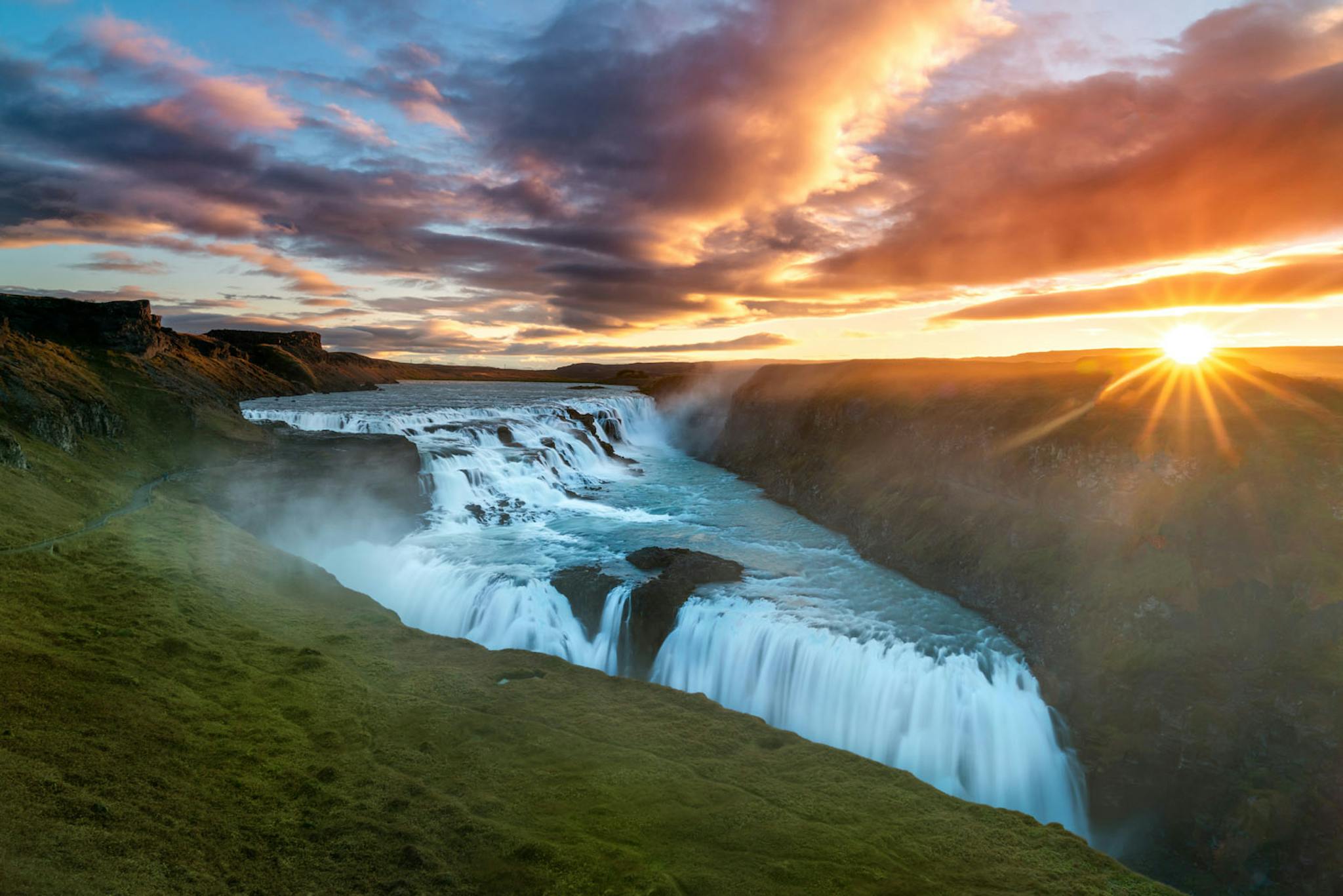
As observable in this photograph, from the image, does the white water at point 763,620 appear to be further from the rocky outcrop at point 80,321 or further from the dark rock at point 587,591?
the rocky outcrop at point 80,321

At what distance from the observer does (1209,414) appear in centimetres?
2397

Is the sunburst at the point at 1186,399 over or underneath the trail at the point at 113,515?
over

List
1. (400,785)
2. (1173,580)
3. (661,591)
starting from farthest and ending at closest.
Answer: (661,591) < (1173,580) < (400,785)

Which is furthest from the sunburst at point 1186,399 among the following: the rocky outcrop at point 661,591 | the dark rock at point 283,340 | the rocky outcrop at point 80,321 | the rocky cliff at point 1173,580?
the dark rock at point 283,340

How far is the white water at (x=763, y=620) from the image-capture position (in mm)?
19250

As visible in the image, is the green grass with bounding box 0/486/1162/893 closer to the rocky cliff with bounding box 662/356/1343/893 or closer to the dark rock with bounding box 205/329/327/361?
the rocky cliff with bounding box 662/356/1343/893

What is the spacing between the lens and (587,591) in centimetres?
2606

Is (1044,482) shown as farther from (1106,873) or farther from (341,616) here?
(341,616)

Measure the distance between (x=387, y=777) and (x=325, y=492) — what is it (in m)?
26.3

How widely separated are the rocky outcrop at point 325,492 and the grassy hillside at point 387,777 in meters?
12.7

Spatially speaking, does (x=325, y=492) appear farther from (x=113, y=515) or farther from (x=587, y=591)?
(x=587, y=591)

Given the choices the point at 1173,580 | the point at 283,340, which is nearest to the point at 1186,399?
the point at 1173,580

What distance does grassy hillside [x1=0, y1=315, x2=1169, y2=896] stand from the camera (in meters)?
8.77

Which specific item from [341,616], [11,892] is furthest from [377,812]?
[341,616]
